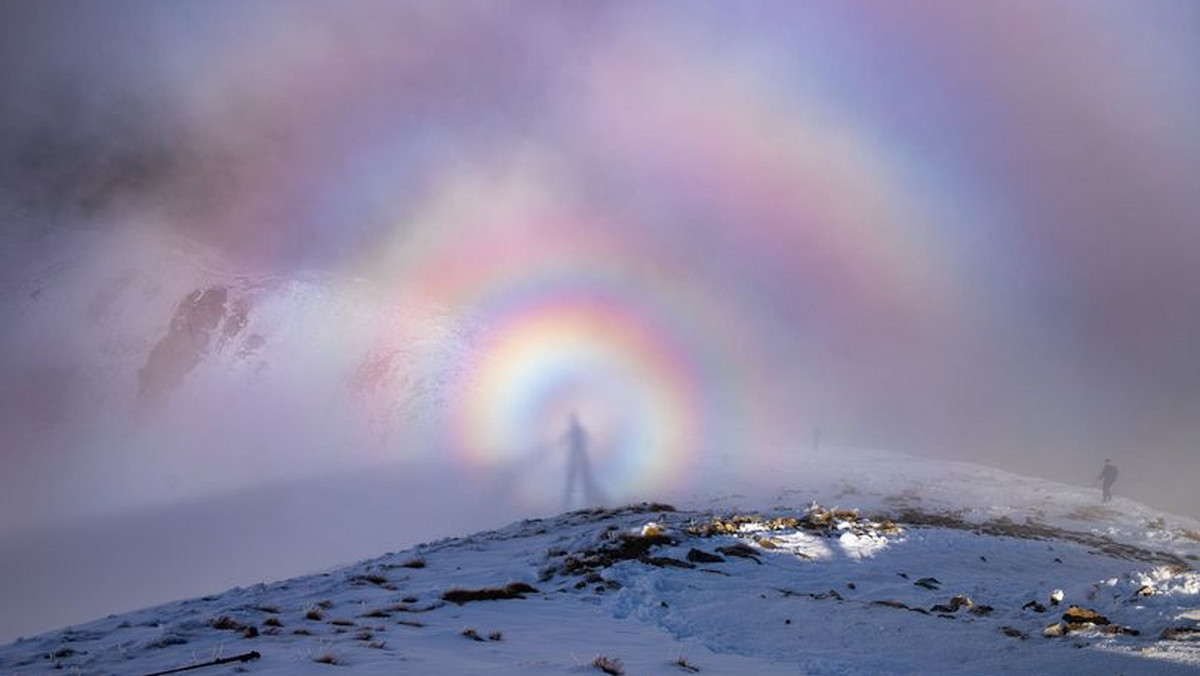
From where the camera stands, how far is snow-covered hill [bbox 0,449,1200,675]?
9.55 m

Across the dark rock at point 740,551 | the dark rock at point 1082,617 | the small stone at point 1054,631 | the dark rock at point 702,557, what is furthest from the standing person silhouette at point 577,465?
the small stone at point 1054,631

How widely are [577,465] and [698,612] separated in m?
52.9

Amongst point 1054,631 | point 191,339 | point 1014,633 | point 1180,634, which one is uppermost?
point 191,339

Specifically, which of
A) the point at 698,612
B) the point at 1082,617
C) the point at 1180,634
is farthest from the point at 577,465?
the point at 1180,634

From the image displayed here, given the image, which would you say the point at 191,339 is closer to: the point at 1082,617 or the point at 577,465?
the point at 577,465

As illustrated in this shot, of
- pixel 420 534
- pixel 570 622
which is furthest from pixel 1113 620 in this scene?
pixel 420 534

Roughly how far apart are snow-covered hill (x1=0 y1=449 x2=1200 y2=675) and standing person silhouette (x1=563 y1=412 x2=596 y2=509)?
105ft

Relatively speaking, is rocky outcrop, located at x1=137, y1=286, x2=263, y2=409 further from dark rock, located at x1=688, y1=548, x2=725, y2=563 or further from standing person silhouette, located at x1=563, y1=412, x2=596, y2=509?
dark rock, located at x1=688, y1=548, x2=725, y2=563

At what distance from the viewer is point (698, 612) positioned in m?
13.8

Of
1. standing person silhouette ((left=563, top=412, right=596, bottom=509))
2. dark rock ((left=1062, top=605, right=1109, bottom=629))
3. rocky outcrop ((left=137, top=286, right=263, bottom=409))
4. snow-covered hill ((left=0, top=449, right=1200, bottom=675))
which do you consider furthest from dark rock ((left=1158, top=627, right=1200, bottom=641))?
rocky outcrop ((left=137, top=286, right=263, bottom=409))

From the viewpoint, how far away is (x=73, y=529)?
71.4 metres

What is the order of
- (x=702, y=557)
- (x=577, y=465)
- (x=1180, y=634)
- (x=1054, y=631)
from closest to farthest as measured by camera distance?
(x=1180, y=634) → (x=1054, y=631) → (x=702, y=557) → (x=577, y=465)

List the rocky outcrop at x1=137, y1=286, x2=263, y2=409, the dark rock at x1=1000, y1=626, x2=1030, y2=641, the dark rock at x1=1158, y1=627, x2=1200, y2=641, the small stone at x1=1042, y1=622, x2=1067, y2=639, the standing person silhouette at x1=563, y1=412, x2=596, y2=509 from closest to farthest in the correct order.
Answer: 1. the dark rock at x1=1158, y1=627, x2=1200, y2=641
2. the small stone at x1=1042, y1=622, x2=1067, y2=639
3. the dark rock at x1=1000, y1=626, x2=1030, y2=641
4. the standing person silhouette at x1=563, y1=412, x2=596, y2=509
5. the rocky outcrop at x1=137, y1=286, x2=263, y2=409

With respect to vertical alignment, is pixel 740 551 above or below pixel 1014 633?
below
